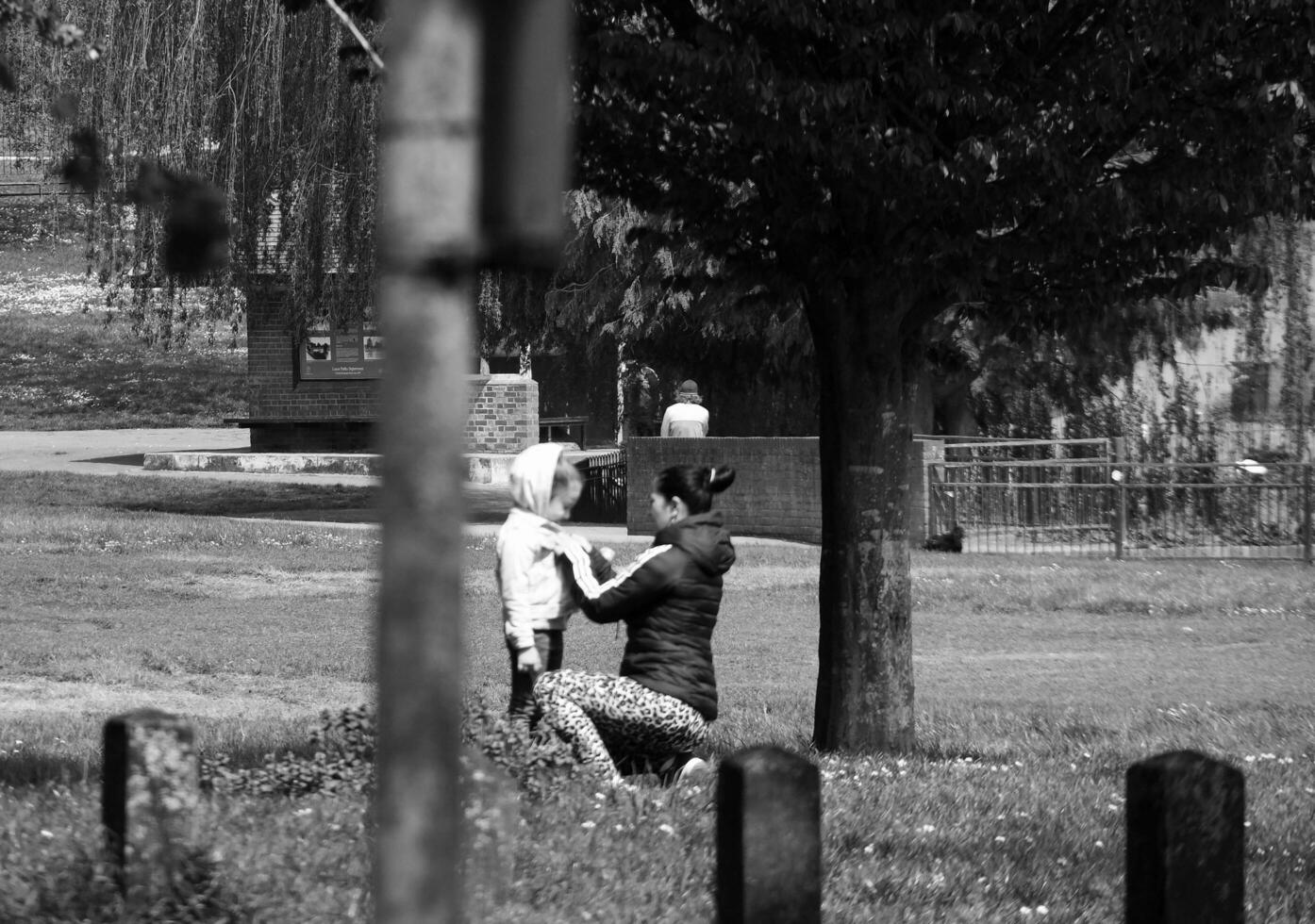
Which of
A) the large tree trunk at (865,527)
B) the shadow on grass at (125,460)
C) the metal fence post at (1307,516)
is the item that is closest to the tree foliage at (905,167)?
the large tree trunk at (865,527)

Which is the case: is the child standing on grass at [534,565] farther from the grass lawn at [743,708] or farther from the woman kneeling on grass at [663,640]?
the grass lawn at [743,708]

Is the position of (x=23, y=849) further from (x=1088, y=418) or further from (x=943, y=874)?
(x=1088, y=418)

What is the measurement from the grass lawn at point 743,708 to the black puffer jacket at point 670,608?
0.71m

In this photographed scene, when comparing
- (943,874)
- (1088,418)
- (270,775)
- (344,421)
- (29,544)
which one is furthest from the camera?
(344,421)

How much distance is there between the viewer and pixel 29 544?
Result: 706 inches

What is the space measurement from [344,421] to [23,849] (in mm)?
27220

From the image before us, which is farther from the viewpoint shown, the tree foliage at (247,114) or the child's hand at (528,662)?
the tree foliage at (247,114)

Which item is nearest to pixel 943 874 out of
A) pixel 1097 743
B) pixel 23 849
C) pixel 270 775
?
pixel 270 775

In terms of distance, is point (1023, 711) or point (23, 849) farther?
point (1023, 711)

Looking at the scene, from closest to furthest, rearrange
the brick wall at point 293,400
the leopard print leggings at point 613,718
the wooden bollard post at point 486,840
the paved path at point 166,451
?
the wooden bollard post at point 486,840, the leopard print leggings at point 613,718, the paved path at point 166,451, the brick wall at point 293,400

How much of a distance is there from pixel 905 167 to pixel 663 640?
83.0 inches

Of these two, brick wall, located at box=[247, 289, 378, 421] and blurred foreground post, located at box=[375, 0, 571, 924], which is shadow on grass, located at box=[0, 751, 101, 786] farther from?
brick wall, located at box=[247, 289, 378, 421]

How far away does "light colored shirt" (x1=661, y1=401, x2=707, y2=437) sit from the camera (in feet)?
68.6

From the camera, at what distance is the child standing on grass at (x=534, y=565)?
22.9 ft
